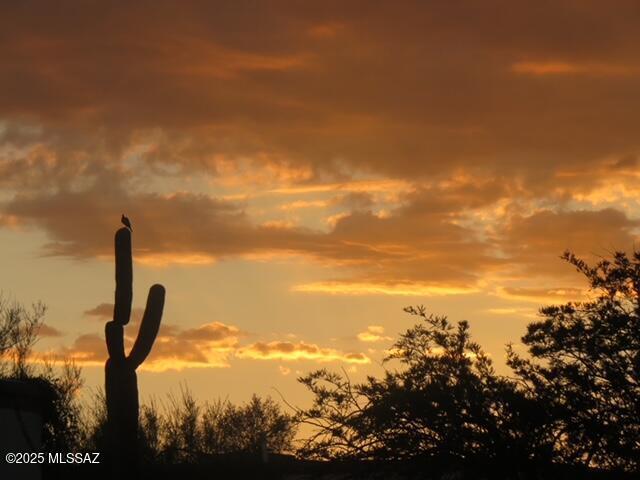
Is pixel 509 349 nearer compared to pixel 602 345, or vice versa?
pixel 602 345

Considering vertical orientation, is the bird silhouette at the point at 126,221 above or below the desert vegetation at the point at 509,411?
above

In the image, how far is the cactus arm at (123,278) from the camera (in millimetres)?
16797

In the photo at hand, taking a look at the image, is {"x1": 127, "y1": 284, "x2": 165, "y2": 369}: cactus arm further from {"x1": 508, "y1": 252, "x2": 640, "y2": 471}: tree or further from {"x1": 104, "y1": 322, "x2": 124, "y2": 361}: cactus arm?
{"x1": 508, "y1": 252, "x2": 640, "y2": 471}: tree

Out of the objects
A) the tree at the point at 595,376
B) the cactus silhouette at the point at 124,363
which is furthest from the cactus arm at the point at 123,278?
the tree at the point at 595,376

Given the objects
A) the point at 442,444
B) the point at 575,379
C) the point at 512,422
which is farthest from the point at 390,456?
the point at 575,379

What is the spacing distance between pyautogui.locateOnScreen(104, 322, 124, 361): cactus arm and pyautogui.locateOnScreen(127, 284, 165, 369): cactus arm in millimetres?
207

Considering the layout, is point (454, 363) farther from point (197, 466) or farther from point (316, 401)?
point (197, 466)

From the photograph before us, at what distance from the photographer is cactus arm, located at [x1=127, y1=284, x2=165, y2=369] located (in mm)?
16328

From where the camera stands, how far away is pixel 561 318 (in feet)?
47.5

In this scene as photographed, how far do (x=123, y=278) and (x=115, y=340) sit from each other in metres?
1.08

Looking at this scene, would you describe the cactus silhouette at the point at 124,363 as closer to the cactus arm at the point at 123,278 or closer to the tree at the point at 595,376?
the cactus arm at the point at 123,278

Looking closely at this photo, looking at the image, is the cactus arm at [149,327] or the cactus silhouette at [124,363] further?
the cactus arm at [149,327]

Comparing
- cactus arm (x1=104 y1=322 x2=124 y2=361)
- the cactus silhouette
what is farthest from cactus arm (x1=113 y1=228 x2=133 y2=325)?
cactus arm (x1=104 y1=322 x2=124 y2=361)

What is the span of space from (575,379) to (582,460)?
3.34 ft
